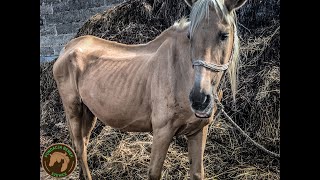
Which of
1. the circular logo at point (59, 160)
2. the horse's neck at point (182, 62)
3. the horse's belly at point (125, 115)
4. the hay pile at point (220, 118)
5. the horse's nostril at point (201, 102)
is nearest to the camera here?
the horse's nostril at point (201, 102)

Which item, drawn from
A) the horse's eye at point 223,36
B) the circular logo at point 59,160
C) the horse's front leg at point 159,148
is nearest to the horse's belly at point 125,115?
the horse's front leg at point 159,148

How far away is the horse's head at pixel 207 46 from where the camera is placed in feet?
7.30

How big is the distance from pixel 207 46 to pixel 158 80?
0.37 meters

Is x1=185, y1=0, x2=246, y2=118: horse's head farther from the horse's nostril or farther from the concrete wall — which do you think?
the concrete wall

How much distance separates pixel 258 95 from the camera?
279 centimetres

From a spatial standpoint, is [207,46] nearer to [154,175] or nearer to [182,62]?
[182,62]

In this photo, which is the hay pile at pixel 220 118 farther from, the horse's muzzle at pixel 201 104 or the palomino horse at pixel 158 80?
the horse's muzzle at pixel 201 104

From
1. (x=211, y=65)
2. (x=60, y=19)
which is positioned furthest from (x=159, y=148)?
(x=60, y=19)

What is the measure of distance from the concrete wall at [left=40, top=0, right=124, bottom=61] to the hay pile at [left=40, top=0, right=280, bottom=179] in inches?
1.8

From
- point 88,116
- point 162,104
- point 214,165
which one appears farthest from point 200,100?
point 88,116

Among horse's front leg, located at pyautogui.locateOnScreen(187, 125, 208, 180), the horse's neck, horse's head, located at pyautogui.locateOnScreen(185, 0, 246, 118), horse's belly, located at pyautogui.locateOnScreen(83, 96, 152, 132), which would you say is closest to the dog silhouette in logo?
horse's belly, located at pyautogui.locateOnScreen(83, 96, 152, 132)

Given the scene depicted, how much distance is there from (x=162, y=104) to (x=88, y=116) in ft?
2.41

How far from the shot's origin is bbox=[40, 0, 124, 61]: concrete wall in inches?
116

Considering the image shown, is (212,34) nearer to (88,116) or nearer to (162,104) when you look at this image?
(162,104)
